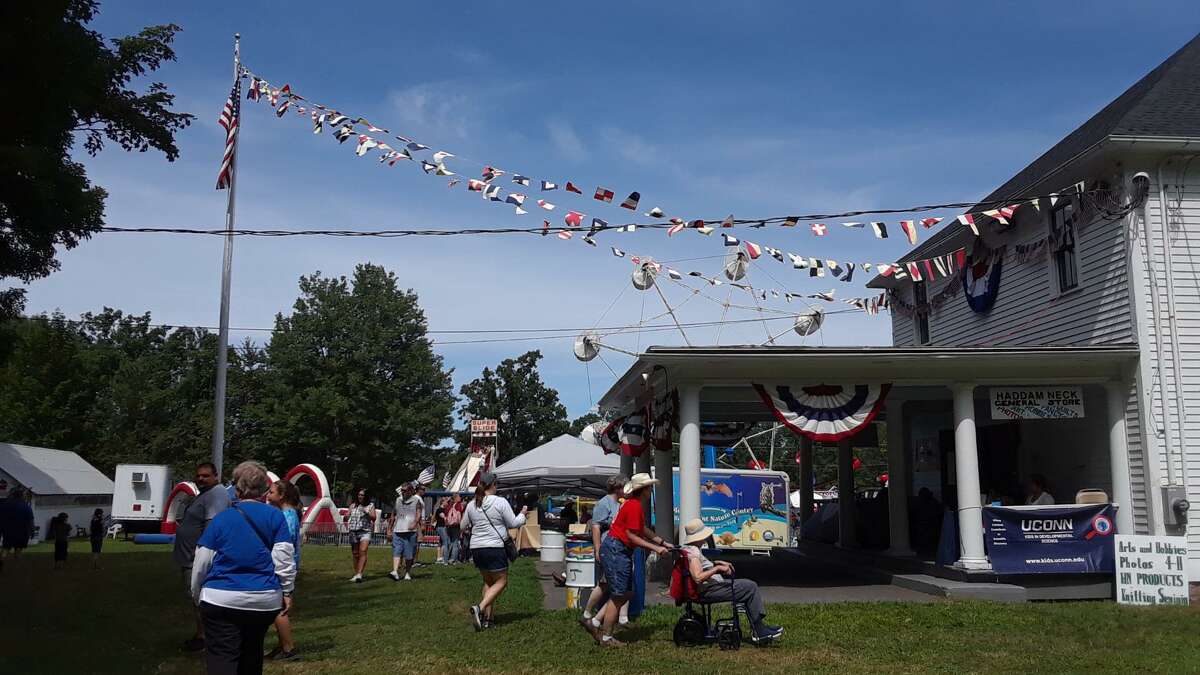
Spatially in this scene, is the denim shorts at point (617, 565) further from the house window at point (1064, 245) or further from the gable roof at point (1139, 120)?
the house window at point (1064, 245)

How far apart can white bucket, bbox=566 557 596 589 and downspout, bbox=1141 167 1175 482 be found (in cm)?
789

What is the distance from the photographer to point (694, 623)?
9156 mm

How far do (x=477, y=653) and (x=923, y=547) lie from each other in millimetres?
10758

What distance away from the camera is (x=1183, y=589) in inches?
482

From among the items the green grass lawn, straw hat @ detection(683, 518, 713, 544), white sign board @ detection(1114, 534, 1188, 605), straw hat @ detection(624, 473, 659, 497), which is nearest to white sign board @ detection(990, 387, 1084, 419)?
white sign board @ detection(1114, 534, 1188, 605)

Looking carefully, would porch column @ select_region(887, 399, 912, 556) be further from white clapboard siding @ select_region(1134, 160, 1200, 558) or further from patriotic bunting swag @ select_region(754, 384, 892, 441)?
white clapboard siding @ select_region(1134, 160, 1200, 558)

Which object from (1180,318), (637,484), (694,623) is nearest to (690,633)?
(694,623)

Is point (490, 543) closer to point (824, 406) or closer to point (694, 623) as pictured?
point (694, 623)

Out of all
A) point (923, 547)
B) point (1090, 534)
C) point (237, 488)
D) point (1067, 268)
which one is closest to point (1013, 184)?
point (1067, 268)

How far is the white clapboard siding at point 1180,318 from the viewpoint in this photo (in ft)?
44.0

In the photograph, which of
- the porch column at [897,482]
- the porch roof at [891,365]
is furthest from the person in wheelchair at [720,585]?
the porch column at [897,482]

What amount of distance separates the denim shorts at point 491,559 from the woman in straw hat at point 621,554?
146cm

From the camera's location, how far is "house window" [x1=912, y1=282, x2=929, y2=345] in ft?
68.5

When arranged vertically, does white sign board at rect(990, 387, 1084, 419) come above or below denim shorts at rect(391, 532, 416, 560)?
above
